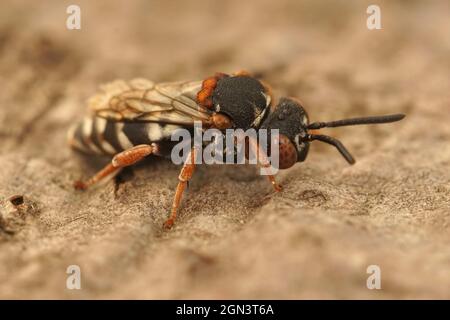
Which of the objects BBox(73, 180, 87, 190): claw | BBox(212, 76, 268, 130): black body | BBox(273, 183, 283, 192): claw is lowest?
BBox(273, 183, 283, 192): claw

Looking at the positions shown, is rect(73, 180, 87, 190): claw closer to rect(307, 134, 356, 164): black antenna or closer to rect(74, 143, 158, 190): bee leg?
rect(74, 143, 158, 190): bee leg

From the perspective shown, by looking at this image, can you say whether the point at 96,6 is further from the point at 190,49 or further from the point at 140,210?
the point at 140,210

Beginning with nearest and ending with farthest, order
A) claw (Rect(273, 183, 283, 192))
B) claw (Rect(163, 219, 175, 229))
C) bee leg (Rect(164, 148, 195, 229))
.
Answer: claw (Rect(163, 219, 175, 229)), bee leg (Rect(164, 148, 195, 229)), claw (Rect(273, 183, 283, 192))

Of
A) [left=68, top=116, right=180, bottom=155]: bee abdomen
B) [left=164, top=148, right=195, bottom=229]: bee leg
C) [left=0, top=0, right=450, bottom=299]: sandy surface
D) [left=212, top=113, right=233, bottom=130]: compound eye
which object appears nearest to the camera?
[left=0, top=0, right=450, bottom=299]: sandy surface

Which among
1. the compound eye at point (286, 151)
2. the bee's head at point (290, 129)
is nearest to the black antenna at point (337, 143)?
the bee's head at point (290, 129)

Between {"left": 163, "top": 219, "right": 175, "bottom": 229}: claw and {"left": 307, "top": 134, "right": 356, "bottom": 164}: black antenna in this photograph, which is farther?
{"left": 307, "top": 134, "right": 356, "bottom": 164}: black antenna

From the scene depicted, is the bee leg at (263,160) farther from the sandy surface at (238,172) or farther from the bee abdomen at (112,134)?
the bee abdomen at (112,134)

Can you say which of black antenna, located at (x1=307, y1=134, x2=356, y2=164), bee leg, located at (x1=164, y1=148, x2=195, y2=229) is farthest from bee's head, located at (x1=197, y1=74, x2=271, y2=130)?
black antenna, located at (x1=307, y1=134, x2=356, y2=164)

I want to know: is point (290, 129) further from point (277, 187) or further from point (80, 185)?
point (80, 185)
